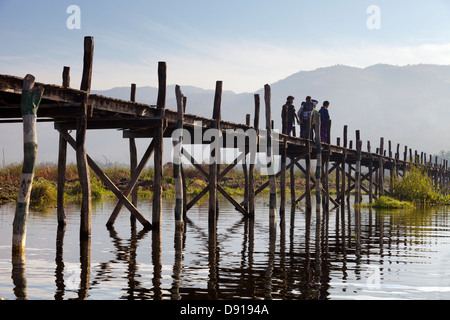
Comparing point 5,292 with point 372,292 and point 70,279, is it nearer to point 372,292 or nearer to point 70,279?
point 70,279

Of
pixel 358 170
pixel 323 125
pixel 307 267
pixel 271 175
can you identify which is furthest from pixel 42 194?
pixel 307 267

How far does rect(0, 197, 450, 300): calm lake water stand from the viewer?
31.2 ft

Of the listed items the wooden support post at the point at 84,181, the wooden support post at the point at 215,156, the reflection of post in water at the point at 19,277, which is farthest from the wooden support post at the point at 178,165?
the reflection of post in water at the point at 19,277

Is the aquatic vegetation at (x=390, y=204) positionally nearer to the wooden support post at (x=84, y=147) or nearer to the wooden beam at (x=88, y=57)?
the wooden support post at (x=84, y=147)

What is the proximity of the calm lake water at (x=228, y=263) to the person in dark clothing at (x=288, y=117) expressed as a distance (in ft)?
18.4

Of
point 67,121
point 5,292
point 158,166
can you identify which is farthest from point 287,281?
point 67,121

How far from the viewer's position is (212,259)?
1300cm

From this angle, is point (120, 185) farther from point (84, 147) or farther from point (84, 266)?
point (84, 266)

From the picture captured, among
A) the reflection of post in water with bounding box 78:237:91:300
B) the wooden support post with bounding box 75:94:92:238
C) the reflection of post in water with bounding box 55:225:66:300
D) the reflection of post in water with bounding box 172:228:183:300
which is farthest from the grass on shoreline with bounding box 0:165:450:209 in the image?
the reflection of post in water with bounding box 78:237:91:300

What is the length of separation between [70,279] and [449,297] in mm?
5756

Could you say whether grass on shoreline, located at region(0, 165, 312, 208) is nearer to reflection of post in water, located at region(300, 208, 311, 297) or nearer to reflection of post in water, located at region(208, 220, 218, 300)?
reflection of post in water, located at region(208, 220, 218, 300)

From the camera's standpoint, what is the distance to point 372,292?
31.8 ft

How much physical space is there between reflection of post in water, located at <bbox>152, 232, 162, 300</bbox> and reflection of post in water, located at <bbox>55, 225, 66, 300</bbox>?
1323 mm

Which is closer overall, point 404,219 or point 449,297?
point 449,297
